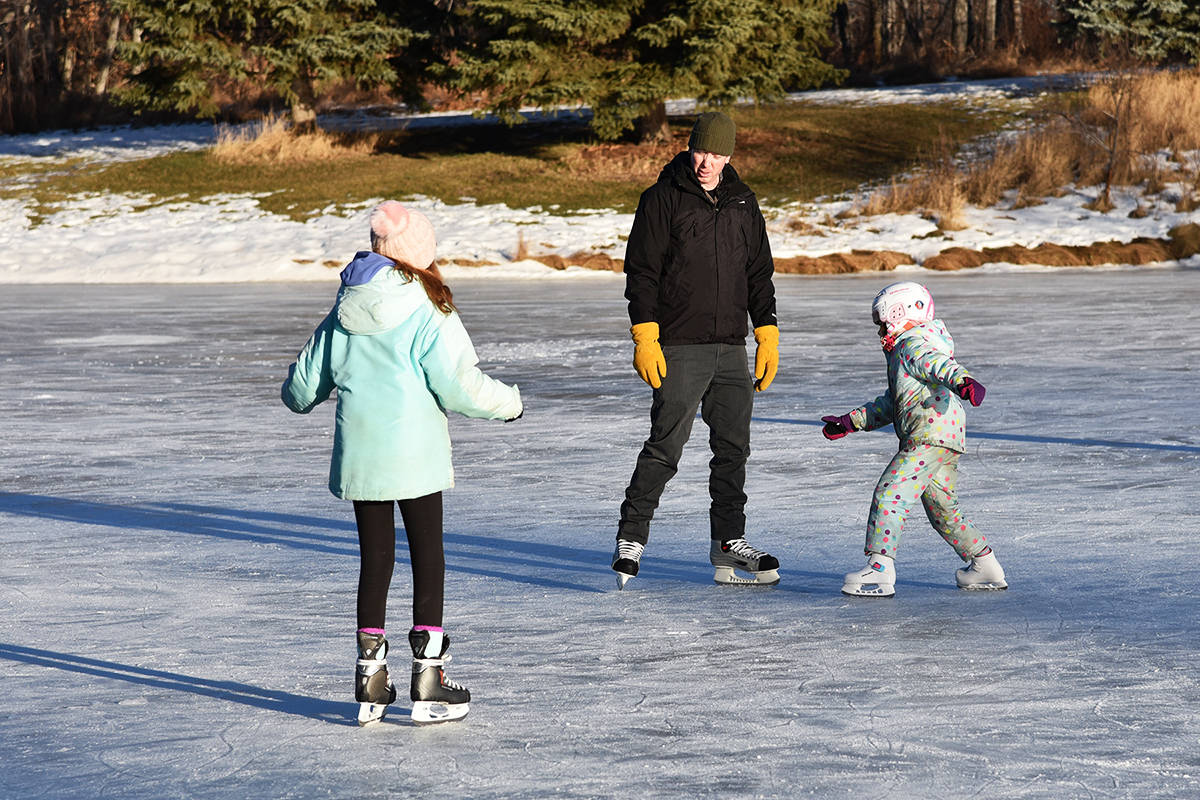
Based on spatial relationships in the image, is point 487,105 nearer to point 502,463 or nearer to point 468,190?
point 468,190

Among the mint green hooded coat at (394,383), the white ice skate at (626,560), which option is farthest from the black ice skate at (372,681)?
the white ice skate at (626,560)

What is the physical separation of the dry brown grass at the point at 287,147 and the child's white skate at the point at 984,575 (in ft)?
88.1

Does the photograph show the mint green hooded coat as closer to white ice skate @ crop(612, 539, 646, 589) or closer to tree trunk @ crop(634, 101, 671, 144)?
white ice skate @ crop(612, 539, 646, 589)

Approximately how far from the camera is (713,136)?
524cm

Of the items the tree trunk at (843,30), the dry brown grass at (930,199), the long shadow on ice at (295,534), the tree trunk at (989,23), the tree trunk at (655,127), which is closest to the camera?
the long shadow on ice at (295,534)

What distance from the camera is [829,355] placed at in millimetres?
12312

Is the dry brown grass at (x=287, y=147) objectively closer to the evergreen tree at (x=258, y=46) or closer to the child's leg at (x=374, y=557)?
the evergreen tree at (x=258, y=46)

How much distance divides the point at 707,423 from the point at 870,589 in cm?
81

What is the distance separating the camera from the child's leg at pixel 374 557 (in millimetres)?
3908

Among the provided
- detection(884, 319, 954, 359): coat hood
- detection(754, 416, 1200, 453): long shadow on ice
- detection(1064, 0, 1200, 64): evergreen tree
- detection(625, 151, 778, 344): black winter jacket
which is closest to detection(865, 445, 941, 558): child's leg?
detection(884, 319, 954, 359): coat hood

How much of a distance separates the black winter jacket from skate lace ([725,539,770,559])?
0.71 metres

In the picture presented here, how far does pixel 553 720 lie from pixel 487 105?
26.7 meters

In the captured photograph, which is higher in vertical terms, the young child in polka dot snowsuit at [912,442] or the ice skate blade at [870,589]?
the young child in polka dot snowsuit at [912,442]

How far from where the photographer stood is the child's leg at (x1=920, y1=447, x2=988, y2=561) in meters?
5.29
